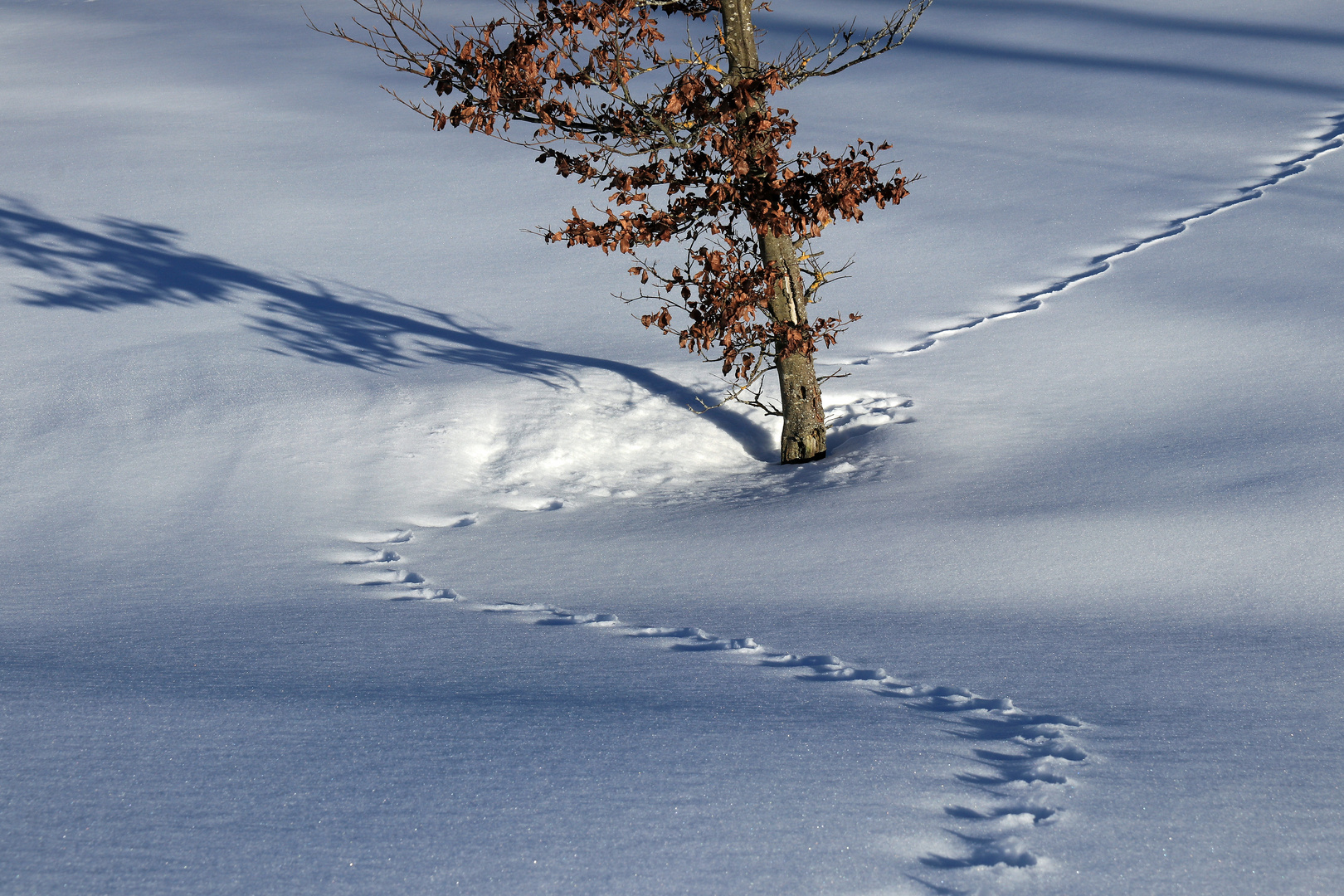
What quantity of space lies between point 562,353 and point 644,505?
2.31m

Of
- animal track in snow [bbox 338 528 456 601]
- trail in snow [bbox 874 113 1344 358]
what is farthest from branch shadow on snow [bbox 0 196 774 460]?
animal track in snow [bbox 338 528 456 601]

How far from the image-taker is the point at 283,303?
8305 millimetres

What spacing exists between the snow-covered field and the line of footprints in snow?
0.05 feet

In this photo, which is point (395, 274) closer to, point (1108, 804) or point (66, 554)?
point (66, 554)

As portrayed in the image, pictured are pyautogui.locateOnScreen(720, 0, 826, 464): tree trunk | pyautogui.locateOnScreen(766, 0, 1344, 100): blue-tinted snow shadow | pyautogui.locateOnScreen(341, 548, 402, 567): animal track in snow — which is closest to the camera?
pyautogui.locateOnScreen(341, 548, 402, 567): animal track in snow

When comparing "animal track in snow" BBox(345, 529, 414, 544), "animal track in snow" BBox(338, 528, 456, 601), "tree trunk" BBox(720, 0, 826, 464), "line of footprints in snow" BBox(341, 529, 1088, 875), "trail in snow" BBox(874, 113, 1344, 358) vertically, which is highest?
"trail in snow" BBox(874, 113, 1344, 358)

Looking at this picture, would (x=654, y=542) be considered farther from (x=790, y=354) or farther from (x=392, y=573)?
(x=790, y=354)

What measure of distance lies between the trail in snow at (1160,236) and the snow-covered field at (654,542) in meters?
0.07

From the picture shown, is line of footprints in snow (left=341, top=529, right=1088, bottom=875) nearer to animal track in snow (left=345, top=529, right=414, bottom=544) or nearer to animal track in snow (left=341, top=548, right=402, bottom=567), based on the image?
animal track in snow (left=341, top=548, right=402, bottom=567)

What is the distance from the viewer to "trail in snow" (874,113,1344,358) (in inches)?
295

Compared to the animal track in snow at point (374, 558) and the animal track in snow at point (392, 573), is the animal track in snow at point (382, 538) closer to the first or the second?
the animal track in snow at point (392, 573)

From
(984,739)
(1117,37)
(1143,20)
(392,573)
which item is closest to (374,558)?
(392,573)

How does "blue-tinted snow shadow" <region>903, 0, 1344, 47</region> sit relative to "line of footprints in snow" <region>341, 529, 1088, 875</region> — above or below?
above

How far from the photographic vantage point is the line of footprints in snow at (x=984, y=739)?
2312 millimetres
